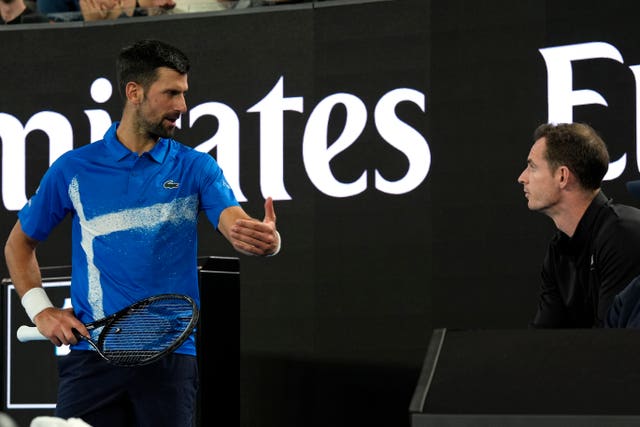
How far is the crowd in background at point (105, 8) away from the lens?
15.5 ft

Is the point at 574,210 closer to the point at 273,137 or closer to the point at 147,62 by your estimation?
the point at 147,62

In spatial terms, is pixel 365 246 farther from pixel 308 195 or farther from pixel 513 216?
pixel 513 216

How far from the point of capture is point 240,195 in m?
4.52

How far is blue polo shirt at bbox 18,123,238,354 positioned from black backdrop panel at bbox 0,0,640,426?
191 cm

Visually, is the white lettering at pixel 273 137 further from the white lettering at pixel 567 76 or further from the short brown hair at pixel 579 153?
the short brown hair at pixel 579 153

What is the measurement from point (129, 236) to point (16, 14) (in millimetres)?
2922

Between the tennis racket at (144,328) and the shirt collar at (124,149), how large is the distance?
401 millimetres

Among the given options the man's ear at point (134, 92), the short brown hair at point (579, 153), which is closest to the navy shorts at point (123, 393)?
the man's ear at point (134, 92)

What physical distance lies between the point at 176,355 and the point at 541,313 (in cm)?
119

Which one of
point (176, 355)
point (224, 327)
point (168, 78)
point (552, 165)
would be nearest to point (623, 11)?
point (552, 165)

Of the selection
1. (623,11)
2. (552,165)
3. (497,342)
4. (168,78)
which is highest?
(623,11)

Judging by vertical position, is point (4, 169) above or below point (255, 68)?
below

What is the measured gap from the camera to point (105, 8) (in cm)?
485

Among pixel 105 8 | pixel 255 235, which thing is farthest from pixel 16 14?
pixel 255 235
